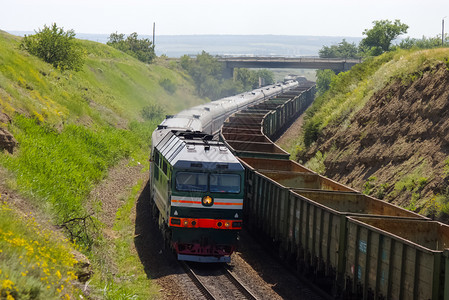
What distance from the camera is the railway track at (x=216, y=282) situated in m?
15.5

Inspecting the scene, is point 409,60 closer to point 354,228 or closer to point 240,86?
point 354,228

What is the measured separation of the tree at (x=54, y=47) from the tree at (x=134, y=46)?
157ft

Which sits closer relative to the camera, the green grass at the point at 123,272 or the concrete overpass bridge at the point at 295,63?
the green grass at the point at 123,272

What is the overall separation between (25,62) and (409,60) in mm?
27997

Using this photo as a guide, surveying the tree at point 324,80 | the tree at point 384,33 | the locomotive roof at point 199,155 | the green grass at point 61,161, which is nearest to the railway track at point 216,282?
the locomotive roof at point 199,155

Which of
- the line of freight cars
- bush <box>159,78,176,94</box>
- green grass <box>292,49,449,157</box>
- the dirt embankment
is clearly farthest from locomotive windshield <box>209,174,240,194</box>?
bush <box>159,78,176,94</box>

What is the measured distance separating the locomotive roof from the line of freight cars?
6.85 feet

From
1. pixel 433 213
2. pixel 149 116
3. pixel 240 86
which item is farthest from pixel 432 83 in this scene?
pixel 240 86

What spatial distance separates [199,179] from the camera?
1745cm

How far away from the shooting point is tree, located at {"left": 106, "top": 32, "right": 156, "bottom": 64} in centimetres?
10075

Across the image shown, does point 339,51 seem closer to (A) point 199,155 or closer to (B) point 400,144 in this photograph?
(B) point 400,144

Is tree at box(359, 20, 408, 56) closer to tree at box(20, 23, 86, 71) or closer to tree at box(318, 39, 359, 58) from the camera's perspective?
tree at box(20, 23, 86, 71)

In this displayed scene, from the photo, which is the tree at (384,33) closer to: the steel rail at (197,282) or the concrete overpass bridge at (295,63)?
the concrete overpass bridge at (295,63)

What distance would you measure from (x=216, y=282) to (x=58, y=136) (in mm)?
16102
